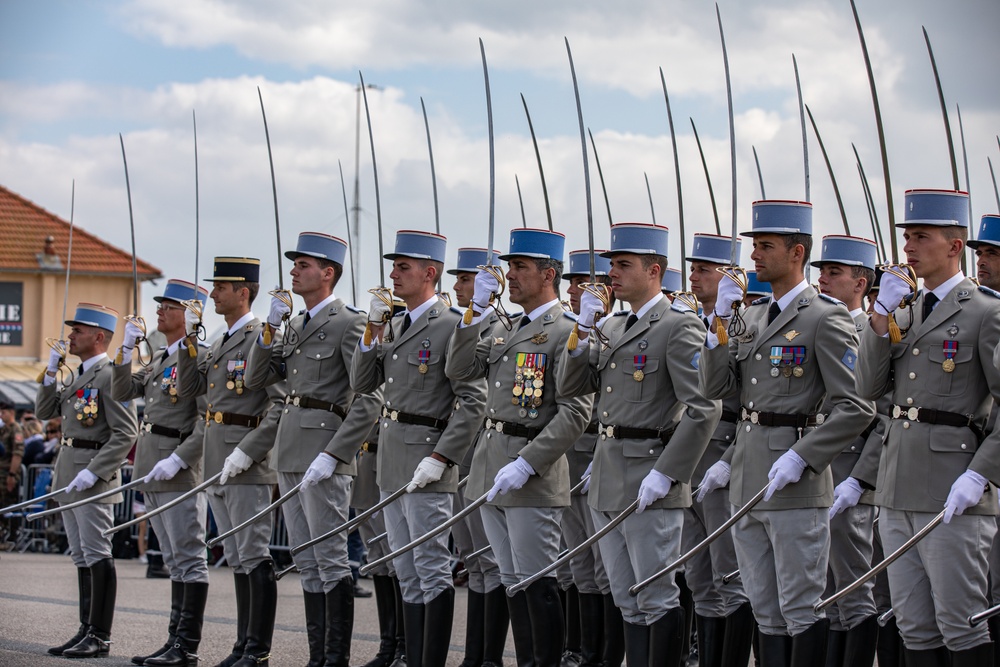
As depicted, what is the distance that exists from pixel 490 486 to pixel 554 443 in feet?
1.53

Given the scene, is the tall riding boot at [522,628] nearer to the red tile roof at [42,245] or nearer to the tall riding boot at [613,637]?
the tall riding boot at [613,637]

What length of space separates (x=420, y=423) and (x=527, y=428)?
2.59 feet

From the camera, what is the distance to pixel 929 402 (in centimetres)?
553

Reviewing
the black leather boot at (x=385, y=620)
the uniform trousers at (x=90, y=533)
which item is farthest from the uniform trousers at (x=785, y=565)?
the uniform trousers at (x=90, y=533)

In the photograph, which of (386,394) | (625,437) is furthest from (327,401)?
(625,437)

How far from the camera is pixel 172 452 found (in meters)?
8.97

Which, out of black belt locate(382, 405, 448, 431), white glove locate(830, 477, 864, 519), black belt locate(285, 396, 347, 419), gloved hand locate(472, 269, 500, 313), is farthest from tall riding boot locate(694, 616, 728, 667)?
black belt locate(285, 396, 347, 419)

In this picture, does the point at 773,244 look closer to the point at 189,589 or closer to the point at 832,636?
the point at 832,636

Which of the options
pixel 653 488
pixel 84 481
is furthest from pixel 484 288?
pixel 84 481

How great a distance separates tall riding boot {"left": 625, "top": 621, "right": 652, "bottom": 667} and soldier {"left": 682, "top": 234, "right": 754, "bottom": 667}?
26.4 inches

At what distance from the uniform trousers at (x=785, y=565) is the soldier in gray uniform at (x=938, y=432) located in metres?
0.29

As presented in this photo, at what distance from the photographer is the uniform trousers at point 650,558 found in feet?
20.5

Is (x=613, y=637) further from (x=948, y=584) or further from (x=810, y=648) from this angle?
(x=948, y=584)

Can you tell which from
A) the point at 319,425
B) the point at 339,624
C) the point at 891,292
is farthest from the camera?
the point at 319,425
